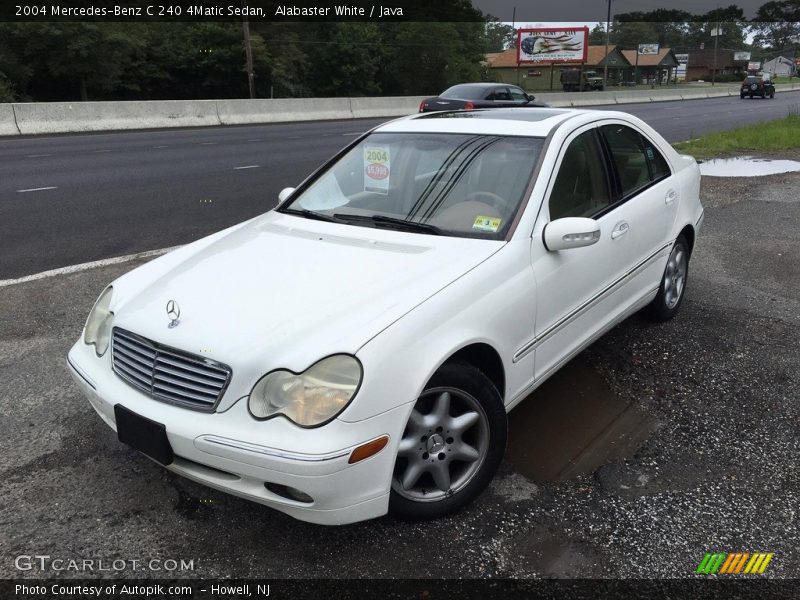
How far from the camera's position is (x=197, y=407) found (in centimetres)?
256

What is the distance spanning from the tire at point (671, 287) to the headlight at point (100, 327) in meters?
3.35

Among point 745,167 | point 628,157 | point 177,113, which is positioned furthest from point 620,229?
point 177,113

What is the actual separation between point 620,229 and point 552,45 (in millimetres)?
77657

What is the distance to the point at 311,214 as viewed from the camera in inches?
151

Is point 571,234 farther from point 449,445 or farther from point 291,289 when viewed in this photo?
point 291,289

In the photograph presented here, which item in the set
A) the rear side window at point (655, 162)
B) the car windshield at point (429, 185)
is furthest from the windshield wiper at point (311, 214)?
the rear side window at point (655, 162)

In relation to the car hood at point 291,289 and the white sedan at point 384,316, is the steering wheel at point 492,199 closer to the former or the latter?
the white sedan at point 384,316

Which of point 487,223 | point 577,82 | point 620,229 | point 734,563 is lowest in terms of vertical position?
point 734,563

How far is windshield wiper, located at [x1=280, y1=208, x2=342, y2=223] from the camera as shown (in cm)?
370

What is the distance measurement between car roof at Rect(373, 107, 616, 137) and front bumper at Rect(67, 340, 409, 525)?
6.38 ft

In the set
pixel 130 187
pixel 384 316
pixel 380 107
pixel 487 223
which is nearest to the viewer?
pixel 384 316

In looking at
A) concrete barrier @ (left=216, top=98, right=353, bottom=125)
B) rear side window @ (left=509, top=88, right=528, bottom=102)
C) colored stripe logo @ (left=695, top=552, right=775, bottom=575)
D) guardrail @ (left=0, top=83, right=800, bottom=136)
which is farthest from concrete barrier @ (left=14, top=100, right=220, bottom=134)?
colored stripe logo @ (left=695, top=552, right=775, bottom=575)

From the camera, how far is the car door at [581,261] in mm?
3295

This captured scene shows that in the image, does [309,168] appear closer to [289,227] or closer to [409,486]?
[289,227]
